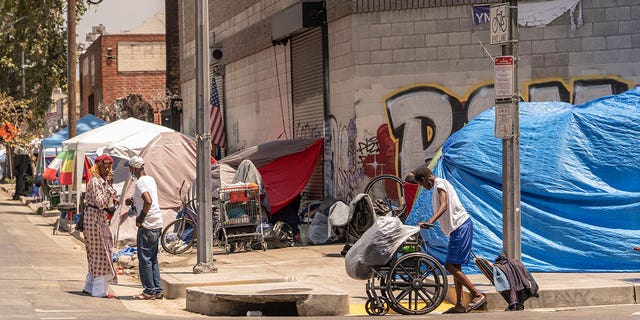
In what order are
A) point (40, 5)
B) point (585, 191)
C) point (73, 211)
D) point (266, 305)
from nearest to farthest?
point (266, 305) → point (585, 191) → point (73, 211) → point (40, 5)

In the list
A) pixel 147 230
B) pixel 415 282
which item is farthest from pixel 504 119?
pixel 147 230

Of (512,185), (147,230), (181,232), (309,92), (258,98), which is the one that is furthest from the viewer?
(258,98)

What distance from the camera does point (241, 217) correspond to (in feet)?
66.0

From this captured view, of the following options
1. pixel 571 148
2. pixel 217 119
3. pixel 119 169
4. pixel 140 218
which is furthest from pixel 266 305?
pixel 217 119

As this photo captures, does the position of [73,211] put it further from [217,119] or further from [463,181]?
[463,181]

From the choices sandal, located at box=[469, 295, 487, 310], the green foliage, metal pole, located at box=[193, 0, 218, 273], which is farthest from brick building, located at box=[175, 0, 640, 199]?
the green foliage

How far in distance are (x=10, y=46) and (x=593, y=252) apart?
39956 mm

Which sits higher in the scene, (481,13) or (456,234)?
(481,13)

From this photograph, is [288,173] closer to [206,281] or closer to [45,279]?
[45,279]

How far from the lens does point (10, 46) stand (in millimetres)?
50500

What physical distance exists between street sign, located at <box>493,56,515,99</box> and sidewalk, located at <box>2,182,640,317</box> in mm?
2355

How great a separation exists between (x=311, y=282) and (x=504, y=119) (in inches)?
141

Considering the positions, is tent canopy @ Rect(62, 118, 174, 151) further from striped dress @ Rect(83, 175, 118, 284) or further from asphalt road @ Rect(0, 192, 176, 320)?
striped dress @ Rect(83, 175, 118, 284)

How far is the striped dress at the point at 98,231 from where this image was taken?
14922mm
